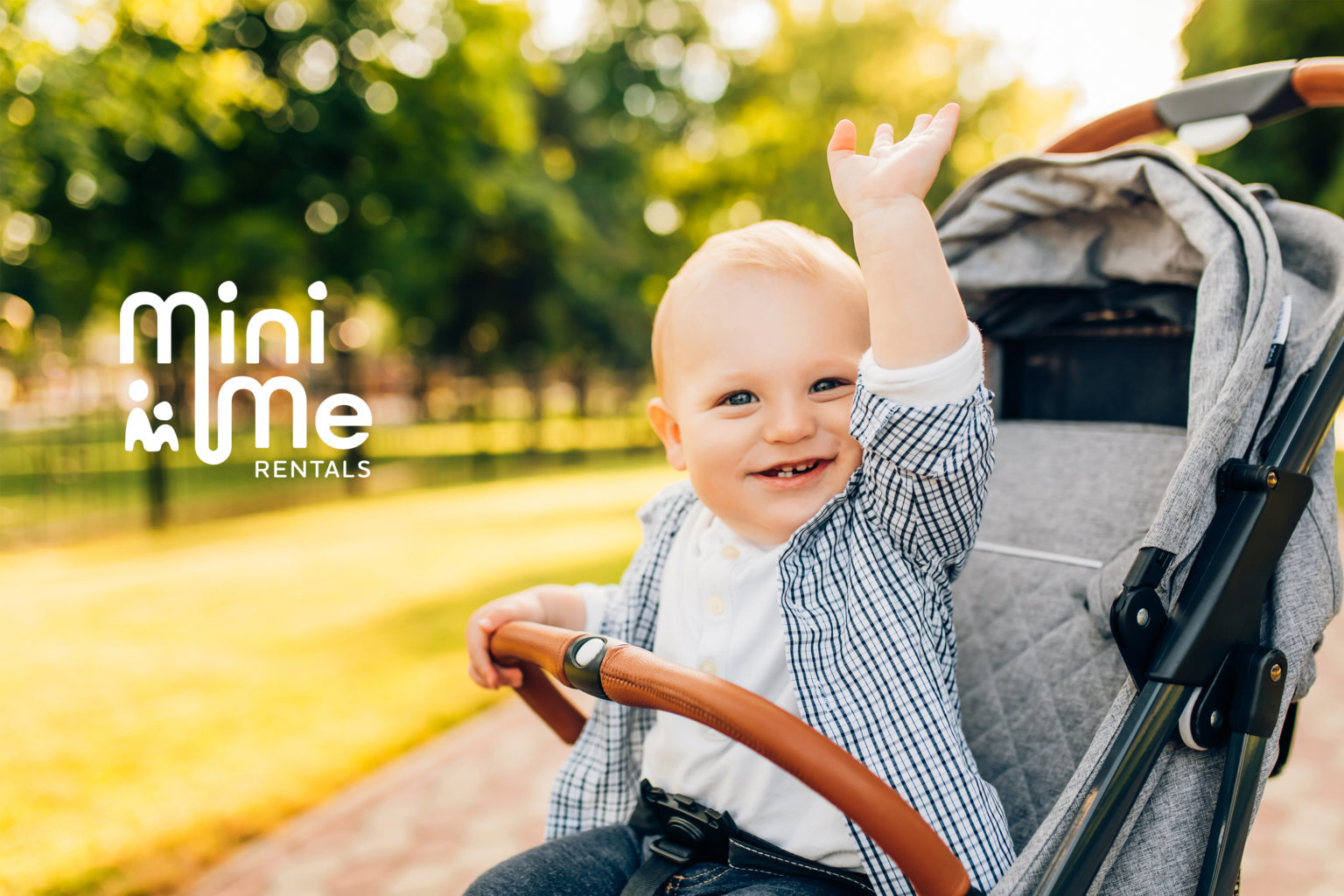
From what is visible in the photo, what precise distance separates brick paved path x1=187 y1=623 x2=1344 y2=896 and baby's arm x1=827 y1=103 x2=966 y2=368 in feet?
7.36

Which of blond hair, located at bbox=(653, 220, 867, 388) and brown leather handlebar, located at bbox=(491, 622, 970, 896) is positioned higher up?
blond hair, located at bbox=(653, 220, 867, 388)

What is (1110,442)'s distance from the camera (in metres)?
1.94

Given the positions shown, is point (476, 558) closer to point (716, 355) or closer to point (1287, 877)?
point (1287, 877)

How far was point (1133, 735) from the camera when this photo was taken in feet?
4.26

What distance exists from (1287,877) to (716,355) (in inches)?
96.7

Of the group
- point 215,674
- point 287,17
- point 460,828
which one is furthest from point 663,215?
point 460,828

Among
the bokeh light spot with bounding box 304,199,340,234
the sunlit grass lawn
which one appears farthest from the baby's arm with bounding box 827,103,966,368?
the bokeh light spot with bounding box 304,199,340,234

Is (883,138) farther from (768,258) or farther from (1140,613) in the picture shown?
(1140,613)

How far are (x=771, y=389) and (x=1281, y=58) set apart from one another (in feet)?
43.4

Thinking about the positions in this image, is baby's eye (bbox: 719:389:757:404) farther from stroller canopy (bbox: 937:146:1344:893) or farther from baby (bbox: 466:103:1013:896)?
stroller canopy (bbox: 937:146:1344:893)

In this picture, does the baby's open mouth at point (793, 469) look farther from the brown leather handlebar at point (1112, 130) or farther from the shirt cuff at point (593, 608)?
the brown leather handlebar at point (1112, 130)

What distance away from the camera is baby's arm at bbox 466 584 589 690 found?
1647 millimetres

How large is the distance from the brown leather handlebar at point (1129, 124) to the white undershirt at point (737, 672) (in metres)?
1.16

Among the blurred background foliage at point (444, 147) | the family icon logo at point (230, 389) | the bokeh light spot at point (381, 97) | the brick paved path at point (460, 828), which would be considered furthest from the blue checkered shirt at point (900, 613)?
the bokeh light spot at point (381, 97)
